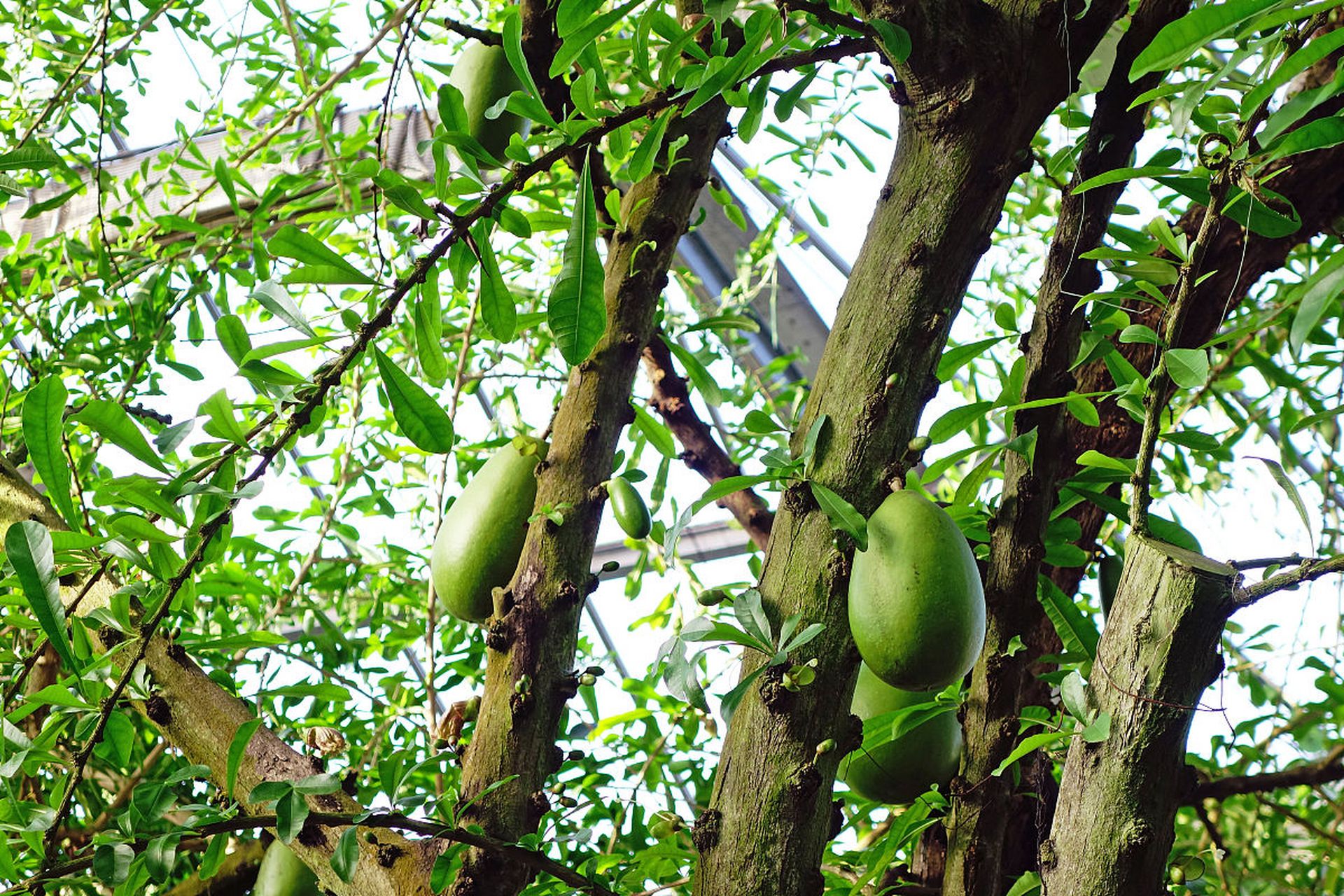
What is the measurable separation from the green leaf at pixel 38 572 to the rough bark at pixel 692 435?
575 mm

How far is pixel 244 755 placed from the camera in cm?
78

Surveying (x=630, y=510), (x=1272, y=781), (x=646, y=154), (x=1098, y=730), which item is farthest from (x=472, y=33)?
(x=1272, y=781)

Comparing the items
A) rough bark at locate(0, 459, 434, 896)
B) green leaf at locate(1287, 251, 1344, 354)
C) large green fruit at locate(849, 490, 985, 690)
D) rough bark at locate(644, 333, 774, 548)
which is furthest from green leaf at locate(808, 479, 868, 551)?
rough bark at locate(644, 333, 774, 548)

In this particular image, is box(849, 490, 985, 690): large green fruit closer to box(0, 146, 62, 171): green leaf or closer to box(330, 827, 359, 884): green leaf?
box(330, 827, 359, 884): green leaf

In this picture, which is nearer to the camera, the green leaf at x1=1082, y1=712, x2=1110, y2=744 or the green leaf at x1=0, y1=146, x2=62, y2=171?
the green leaf at x1=1082, y1=712, x2=1110, y2=744

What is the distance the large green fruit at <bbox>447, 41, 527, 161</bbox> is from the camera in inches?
34.9

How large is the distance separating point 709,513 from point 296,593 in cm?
232

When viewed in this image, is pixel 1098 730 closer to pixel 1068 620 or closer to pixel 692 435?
pixel 1068 620

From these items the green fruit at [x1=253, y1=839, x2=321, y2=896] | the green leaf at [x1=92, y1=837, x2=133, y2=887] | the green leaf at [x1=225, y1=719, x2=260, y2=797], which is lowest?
the green leaf at [x1=92, y1=837, x2=133, y2=887]

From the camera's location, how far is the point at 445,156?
64 centimetres

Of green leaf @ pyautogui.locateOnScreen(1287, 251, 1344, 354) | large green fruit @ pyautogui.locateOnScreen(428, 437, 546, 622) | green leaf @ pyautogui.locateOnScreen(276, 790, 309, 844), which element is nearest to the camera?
green leaf @ pyautogui.locateOnScreen(1287, 251, 1344, 354)

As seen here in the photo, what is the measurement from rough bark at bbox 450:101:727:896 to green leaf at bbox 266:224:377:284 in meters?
0.21

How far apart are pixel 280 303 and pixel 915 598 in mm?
385

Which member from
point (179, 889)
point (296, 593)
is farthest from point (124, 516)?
point (296, 593)
